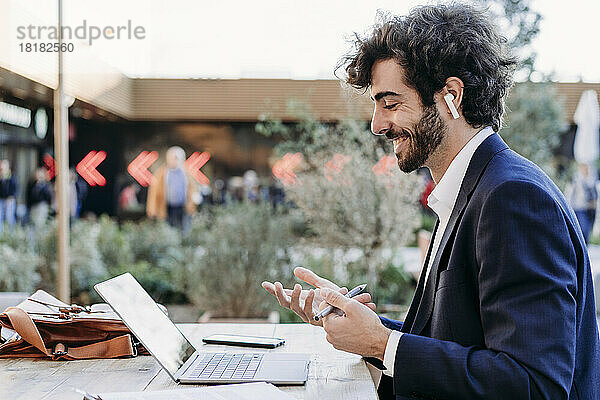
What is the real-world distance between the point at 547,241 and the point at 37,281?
5.27m

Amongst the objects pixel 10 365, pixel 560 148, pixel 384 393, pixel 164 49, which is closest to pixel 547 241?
pixel 384 393

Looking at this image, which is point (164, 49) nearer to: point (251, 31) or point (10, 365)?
point (251, 31)

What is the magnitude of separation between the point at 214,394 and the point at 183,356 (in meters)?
0.37

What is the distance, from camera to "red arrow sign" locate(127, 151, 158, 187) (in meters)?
15.5

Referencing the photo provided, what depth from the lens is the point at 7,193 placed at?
7539mm

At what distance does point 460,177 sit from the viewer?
5.74 ft

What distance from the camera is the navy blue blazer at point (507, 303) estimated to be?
1.38 meters

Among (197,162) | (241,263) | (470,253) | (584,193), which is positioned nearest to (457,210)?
(470,253)

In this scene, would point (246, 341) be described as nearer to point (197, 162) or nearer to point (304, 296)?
point (304, 296)

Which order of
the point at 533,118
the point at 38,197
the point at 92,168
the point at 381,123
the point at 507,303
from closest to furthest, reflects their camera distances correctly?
the point at 507,303 → the point at 381,123 → the point at 533,118 → the point at 38,197 → the point at 92,168

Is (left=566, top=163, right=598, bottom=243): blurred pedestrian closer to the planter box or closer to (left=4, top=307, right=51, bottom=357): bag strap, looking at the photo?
the planter box

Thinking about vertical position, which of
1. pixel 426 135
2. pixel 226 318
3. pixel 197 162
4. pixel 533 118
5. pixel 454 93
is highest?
pixel 533 118

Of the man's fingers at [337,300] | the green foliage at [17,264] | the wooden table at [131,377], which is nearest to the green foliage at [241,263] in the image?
the green foliage at [17,264]

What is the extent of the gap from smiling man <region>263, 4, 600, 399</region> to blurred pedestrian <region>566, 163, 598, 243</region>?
7947mm
